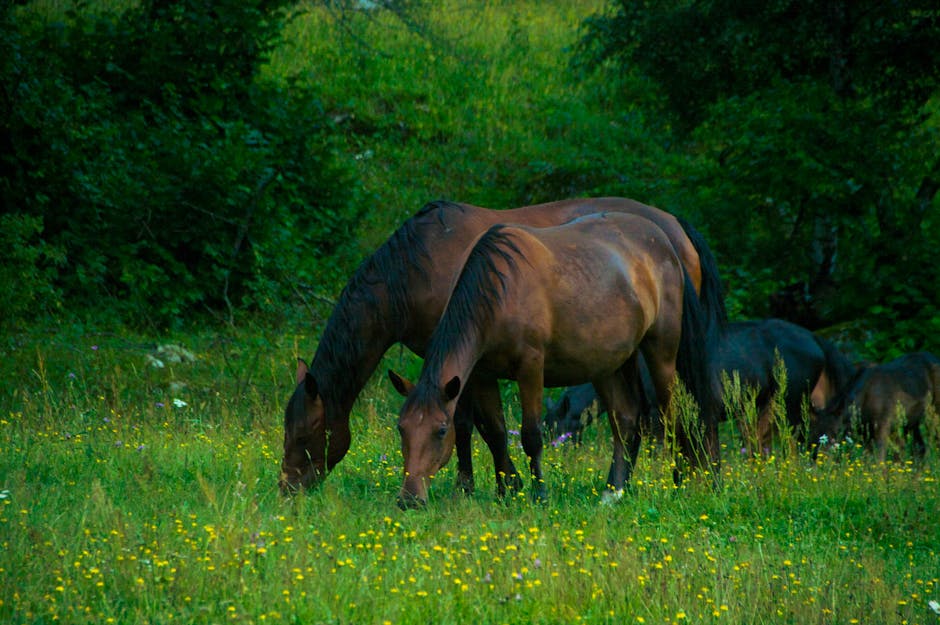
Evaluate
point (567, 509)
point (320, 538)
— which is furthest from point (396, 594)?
point (567, 509)

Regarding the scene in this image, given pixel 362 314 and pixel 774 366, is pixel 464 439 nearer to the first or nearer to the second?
pixel 362 314

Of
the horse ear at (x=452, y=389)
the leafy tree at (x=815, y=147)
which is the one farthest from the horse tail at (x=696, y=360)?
the leafy tree at (x=815, y=147)

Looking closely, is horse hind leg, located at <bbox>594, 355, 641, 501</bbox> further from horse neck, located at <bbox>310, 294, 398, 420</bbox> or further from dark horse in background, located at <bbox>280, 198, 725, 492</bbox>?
horse neck, located at <bbox>310, 294, 398, 420</bbox>

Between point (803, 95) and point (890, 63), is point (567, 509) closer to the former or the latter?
point (803, 95)

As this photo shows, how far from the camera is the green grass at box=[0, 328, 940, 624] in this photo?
458 centimetres

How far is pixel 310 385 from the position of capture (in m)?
6.82

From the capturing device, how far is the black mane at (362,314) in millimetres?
7062

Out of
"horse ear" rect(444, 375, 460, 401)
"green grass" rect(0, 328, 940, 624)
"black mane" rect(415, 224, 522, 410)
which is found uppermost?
"black mane" rect(415, 224, 522, 410)

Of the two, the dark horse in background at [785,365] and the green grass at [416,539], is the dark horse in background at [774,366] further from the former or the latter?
the green grass at [416,539]

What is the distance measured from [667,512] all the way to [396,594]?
2353 mm

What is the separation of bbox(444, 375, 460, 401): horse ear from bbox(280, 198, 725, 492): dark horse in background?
0.81 m

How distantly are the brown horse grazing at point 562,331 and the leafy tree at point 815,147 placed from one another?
212 inches

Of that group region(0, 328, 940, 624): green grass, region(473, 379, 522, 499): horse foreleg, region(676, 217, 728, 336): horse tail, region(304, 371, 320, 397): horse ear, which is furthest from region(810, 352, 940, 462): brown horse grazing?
region(304, 371, 320, 397): horse ear

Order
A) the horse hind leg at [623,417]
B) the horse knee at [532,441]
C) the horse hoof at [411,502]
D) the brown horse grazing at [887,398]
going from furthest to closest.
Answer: the brown horse grazing at [887,398] < the horse hind leg at [623,417] < the horse knee at [532,441] < the horse hoof at [411,502]
